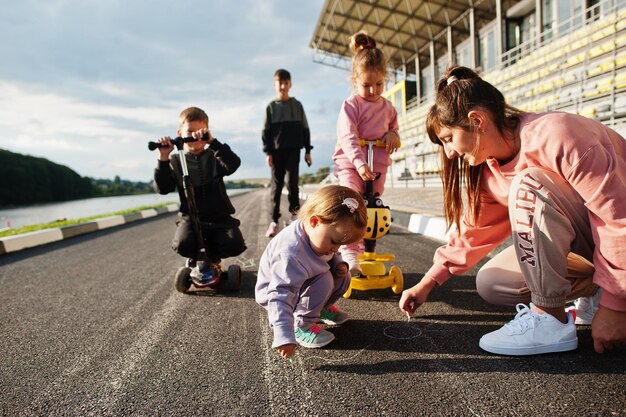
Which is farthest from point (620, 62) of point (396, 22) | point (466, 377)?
point (396, 22)

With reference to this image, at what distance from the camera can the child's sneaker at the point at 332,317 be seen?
2.02 m

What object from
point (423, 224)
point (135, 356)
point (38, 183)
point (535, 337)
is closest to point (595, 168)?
point (535, 337)

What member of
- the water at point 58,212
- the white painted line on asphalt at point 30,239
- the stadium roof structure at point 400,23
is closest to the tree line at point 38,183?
the water at point 58,212

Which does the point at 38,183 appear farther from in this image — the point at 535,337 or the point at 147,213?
the point at 535,337

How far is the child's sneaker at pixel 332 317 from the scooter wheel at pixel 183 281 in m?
1.16

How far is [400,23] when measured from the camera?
23266 millimetres

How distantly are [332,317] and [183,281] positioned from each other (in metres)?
1.23

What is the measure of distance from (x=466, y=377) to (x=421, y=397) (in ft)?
0.75

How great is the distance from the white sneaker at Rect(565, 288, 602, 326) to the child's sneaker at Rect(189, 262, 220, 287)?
84.8 inches

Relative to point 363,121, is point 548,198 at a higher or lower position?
lower

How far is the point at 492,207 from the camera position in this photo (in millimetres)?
1969

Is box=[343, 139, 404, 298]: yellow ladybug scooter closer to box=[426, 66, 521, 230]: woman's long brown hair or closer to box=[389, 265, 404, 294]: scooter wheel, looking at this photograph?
box=[389, 265, 404, 294]: scooter wheel

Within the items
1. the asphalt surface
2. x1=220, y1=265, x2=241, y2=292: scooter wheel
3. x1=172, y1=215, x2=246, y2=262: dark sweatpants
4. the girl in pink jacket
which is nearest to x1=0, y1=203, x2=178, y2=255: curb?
the asphalt surface

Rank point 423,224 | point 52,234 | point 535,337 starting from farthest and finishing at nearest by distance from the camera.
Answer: point 52,234
point 423,224
point 535,337
